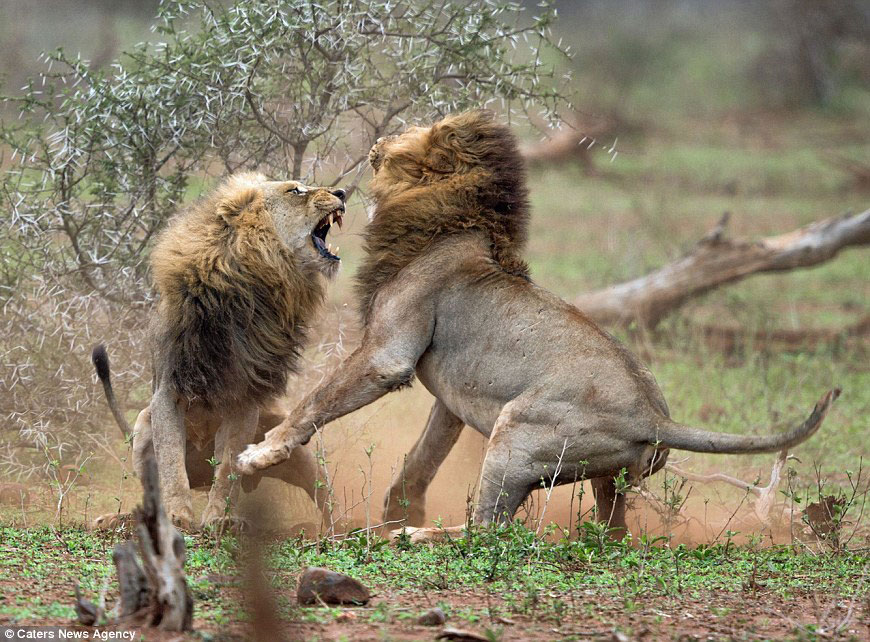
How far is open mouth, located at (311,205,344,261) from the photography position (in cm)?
441

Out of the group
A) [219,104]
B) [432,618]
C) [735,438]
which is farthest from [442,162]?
[432,618]

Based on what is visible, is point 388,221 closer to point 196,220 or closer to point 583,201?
point 196,220

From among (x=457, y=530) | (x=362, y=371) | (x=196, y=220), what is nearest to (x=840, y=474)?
(x=457, y=530)

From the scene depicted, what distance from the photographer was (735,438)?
155 inches

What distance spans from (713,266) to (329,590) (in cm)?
560

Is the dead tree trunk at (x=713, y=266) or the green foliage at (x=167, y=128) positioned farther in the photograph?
the dead tree trunk at (x=713, y=266)

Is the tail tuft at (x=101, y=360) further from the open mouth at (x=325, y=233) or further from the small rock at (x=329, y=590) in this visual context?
the small rock at (x=329, y=590)

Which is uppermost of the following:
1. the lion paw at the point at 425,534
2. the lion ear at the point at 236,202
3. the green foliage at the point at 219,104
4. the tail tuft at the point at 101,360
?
the green foliage at the point at 219,104

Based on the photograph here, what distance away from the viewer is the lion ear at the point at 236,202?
4.30 metres

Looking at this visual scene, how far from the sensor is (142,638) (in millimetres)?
2648

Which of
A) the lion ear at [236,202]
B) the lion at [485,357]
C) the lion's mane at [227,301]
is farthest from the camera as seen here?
the lion ear at [236,202]

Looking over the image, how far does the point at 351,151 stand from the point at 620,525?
2.70 metres

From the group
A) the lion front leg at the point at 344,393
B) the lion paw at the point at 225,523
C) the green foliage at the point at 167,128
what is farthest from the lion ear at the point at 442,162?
the lion paw at the point at 225,523

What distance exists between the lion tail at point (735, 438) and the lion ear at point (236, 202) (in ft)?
5.73
